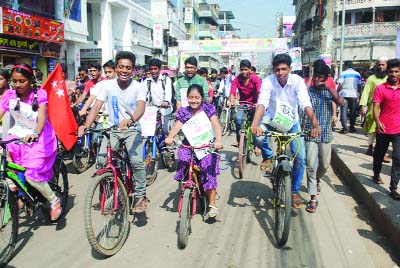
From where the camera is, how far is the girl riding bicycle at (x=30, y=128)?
12.3 ft

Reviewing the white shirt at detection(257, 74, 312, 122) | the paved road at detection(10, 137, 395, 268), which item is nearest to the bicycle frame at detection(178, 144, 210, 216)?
the paved road at detection(10, 137, 395, 268)

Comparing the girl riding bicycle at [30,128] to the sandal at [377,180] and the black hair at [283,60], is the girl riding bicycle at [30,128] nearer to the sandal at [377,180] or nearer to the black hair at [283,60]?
the black hair at [283,60]

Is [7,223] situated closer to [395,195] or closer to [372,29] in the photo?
[395,195]

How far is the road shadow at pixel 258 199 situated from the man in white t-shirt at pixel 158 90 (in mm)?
1941

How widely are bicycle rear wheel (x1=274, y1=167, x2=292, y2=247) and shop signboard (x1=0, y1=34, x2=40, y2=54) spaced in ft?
50.4

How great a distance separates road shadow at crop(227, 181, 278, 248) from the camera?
4332mm

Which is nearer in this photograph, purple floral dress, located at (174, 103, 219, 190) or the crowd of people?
the crowd of people

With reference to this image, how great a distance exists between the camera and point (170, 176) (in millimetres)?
6508

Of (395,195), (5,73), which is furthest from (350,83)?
(5,73)

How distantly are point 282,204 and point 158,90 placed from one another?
3993 mm

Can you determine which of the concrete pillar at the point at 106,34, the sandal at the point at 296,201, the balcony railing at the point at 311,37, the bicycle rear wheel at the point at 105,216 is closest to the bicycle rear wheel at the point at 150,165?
the bicycle rear wheel at the point at 105,216

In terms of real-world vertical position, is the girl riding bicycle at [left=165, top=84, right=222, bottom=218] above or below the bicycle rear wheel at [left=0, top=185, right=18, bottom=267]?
above

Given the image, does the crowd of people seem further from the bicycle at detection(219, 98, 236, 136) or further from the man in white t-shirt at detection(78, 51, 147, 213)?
the bicycle at detection(219, 98, 236, 136)

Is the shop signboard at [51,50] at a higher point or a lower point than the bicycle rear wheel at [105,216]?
higher
